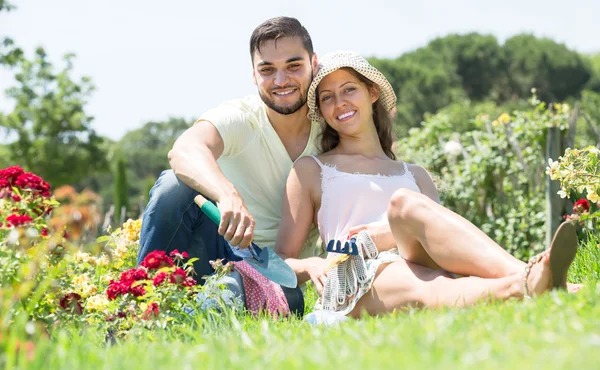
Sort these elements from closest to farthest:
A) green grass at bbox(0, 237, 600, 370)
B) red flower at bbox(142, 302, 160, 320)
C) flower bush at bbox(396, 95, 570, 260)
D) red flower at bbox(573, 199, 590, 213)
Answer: green grass at bbox(0, 237, 600, 370), red flower at bbox(142, 302, 160, 320), red flower at bbox(573, 199, 590, 213), flower bush at bbox(396, 95, 570, 260)

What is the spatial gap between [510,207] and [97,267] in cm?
382

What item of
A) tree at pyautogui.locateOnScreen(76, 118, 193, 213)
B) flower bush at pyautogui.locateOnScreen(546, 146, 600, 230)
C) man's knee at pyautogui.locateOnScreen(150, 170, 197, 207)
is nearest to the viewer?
man's knee at pyautogui.locateOnScreen(150, 170, 197, 207)

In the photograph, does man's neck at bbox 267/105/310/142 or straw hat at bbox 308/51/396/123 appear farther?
man's neck at bbox 267/105/310/142

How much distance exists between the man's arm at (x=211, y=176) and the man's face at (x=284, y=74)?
0.41 metres

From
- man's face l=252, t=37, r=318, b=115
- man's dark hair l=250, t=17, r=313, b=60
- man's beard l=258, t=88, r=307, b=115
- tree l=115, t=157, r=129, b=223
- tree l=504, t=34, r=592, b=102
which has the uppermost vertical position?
man's dark hair l=250, t=17, r=313, b=60

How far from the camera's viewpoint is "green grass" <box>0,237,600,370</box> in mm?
1532

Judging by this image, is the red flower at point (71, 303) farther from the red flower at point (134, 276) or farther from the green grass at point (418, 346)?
the green grass at point (418, 346)

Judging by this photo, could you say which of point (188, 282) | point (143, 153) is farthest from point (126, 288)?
point (143, 153)

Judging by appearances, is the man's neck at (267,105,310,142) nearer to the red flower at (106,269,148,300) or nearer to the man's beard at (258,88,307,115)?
the man's beard at (258,88,307,115)

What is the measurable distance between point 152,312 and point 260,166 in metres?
1.40

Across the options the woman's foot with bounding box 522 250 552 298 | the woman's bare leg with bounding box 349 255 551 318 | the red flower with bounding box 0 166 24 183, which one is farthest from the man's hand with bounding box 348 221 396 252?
the red flower with bounding box 0 166 24 183

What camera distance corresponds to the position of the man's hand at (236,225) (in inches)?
111

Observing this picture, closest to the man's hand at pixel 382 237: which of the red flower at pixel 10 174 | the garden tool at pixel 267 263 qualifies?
the garden tool at pixel 267 263

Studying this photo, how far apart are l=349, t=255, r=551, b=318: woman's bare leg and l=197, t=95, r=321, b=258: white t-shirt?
95 centimetres
